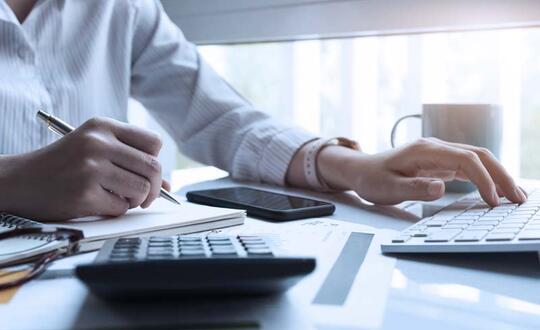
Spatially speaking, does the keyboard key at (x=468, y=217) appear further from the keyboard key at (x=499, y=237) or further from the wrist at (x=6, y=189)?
the wrist at (x=6, y=189)

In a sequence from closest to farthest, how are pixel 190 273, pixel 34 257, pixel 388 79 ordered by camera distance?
pixel 190 273
pixel 34 257
pixel 388 79

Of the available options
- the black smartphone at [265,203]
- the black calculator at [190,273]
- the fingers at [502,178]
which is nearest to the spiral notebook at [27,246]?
the black calculator at [190,273]

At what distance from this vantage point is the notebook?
0.43 meters

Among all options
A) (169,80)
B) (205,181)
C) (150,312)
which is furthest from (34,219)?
(169,80)

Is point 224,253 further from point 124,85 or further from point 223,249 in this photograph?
point 124,85

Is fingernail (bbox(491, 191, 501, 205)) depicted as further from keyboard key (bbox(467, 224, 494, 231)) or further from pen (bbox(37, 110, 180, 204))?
pen (bbox(37, 110, 180, 204))

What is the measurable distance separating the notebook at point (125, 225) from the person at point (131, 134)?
2 centimetres

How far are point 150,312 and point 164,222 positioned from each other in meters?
0.19

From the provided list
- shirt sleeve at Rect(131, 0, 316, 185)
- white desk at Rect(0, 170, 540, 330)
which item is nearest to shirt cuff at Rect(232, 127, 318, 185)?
shirt sleeve at Rect(131, 0, 316, 185)

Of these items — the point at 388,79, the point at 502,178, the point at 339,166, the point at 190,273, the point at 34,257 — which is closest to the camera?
the point at 190,273

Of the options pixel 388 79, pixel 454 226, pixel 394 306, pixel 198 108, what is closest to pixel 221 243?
pixel 394 306

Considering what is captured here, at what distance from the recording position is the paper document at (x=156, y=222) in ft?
1.53

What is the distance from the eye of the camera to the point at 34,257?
42 centimetres

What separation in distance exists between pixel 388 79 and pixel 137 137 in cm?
68
